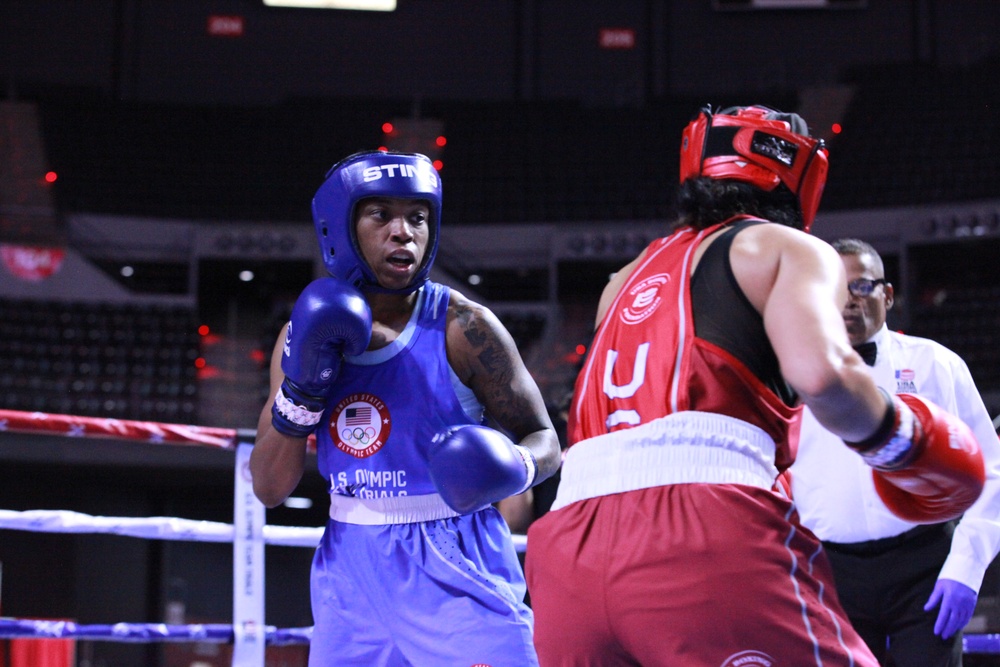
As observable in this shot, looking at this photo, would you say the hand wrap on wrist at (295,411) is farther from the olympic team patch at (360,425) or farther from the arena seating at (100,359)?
the arena seating at (100,359)

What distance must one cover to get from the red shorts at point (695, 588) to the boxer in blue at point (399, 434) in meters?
0.30

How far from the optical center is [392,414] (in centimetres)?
198

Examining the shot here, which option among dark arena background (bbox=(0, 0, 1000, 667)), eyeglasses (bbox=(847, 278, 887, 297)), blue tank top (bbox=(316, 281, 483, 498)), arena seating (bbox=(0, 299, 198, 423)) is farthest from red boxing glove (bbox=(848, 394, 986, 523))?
arena seating (bbox=(0, 299, 198, 423))

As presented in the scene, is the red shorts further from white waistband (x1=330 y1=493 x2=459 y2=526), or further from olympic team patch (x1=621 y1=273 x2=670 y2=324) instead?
white waistband (x1=330 y1=493 x2=459 y2=526)

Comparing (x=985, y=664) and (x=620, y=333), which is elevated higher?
(x=620, y=333)

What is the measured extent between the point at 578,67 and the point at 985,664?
10.7 m

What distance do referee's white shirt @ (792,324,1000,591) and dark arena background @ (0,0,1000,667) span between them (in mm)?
6972

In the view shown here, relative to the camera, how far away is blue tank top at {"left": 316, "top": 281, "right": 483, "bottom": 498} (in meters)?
1.95

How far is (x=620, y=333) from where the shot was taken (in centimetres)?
156

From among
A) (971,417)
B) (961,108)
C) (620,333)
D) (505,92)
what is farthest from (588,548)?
(505,92)

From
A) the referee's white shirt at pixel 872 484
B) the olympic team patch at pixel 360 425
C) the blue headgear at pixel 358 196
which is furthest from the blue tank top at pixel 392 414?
the referee's white shirt at pixel 872 484

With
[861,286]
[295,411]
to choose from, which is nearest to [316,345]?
[295,411]

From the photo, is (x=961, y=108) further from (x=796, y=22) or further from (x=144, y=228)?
(x=144, y=228)

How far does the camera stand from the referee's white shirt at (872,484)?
236 centimetres
